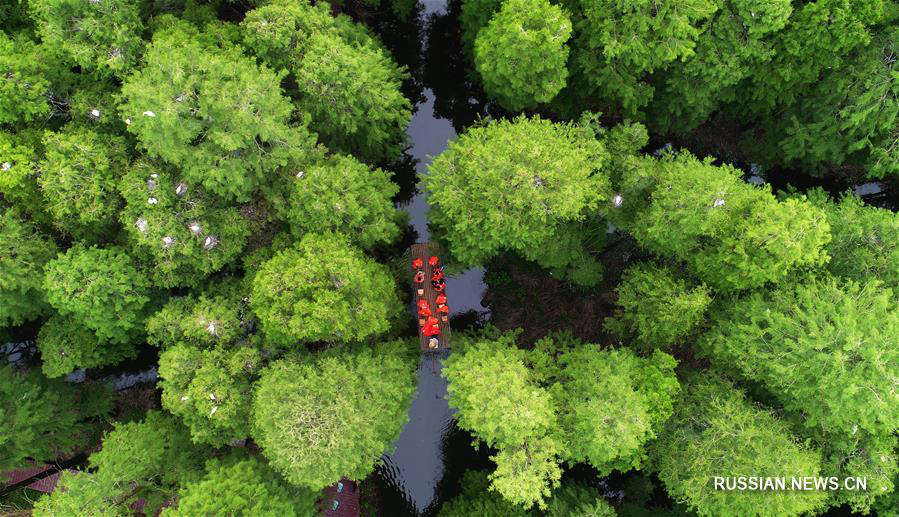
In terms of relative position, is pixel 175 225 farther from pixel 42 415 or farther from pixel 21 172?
pixel 42 415

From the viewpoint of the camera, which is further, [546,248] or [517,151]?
[546,248]

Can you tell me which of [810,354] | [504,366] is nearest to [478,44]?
[504,366]

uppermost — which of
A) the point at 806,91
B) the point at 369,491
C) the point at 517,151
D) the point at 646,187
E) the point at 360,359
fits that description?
the point at 806,91

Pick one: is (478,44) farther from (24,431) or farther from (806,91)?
(24,431)

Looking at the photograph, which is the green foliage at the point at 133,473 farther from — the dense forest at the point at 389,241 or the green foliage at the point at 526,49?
the green foliage at the point at 526,49

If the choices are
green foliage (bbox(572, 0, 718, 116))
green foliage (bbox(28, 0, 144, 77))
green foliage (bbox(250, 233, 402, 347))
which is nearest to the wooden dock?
green foliage (bbox(250, 233, 402, 347))

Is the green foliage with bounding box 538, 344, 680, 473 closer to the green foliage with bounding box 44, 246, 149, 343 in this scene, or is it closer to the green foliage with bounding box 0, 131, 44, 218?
the green foliage with bounding box 44, 246, 149, 343

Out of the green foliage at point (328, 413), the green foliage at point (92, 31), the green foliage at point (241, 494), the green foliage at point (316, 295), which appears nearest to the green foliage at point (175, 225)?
the green foliage at point (316, 295)
